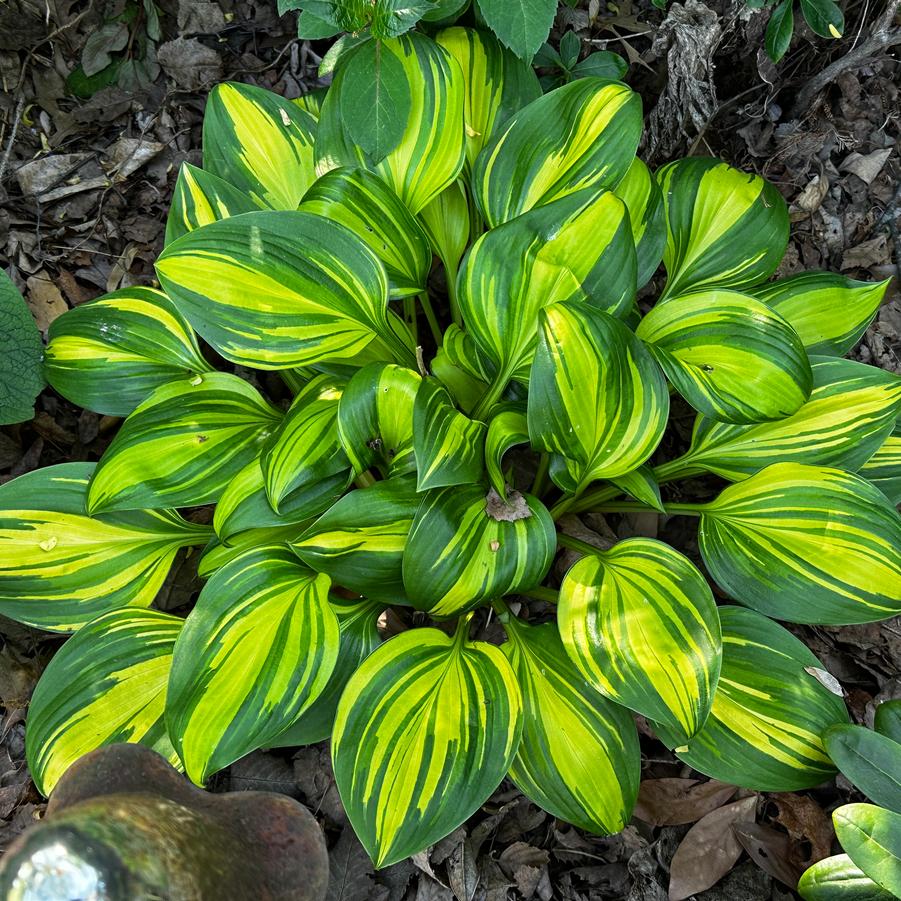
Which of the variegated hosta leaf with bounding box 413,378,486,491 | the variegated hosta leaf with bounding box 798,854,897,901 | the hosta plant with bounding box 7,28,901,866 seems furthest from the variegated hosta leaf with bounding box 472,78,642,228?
the variegated hosta leaf with bounding box 798,854,897,901

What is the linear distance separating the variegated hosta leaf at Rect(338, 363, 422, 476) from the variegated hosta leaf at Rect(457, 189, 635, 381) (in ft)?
0.62

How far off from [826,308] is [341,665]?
4.27 ft

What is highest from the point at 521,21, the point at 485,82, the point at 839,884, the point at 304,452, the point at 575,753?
the point at 521,21

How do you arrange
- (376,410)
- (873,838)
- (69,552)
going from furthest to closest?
(69,552), (376,410), (873,838)

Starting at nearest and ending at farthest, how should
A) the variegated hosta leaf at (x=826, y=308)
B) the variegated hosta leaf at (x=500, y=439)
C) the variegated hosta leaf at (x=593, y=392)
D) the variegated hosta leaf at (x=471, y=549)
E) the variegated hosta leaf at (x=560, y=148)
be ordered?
the variegated hosta leaf at (x=593, y=392) < the variegated hosta leaf at (x=471, y=549) < the variegated hosta leaf at (x=500, y=439) < the variegated hosta leaf at (x=560, y=148) < the variegated hosta leaf at (x=826, y=308)

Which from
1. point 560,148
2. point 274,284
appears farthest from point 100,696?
point 560,148

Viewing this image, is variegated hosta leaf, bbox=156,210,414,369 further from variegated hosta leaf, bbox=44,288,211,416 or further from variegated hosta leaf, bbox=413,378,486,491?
variegated hosta leaf, bbox=44,288,211,416

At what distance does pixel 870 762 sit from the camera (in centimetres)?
120

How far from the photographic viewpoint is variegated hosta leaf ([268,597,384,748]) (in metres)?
1.37

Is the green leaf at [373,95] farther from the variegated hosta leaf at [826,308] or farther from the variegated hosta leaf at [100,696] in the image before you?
the variegated hosta leaf at [100,696]

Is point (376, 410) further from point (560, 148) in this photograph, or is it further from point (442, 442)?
point (560, 148)

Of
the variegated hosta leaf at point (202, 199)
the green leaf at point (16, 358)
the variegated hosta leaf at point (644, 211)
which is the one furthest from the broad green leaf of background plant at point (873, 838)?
the green leaf at point (16, 358)

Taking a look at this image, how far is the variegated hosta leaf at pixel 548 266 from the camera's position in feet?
4.15

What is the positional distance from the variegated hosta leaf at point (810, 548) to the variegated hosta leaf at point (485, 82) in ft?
3.27
